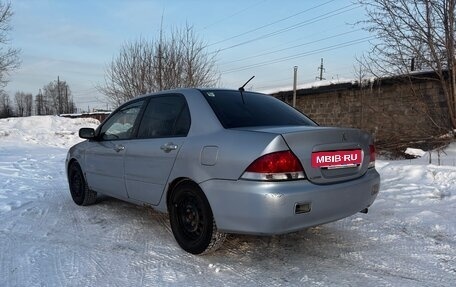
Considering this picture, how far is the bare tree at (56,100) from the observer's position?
338 feet

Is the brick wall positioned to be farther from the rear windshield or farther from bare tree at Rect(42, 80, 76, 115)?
bare tree at Rect(42, 80, 76, 115)

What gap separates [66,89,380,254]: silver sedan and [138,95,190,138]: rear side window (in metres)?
0.01

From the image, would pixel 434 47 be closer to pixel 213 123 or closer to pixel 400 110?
pixel 400 110

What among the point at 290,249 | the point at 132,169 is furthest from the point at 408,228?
the point at 132,169

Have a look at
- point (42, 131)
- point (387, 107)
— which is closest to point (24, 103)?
point (42, 131)

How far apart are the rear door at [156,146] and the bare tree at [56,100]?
330 feet

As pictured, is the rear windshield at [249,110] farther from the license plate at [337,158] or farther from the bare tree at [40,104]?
the bare tree at [40,104]

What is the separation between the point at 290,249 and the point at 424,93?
898 cm

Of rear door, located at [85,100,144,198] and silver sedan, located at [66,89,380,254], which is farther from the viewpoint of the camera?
rear door, located at [85,100,144,198]

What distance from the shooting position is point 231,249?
161 inches

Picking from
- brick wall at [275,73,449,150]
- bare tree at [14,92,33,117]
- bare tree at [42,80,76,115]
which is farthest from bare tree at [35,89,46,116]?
brick wall at [275,73,449,150]

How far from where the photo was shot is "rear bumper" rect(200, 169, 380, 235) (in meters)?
3.27

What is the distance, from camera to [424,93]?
11.4 meters

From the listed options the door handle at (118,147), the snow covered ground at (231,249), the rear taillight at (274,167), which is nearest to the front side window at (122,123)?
the door handle at (118,147)
